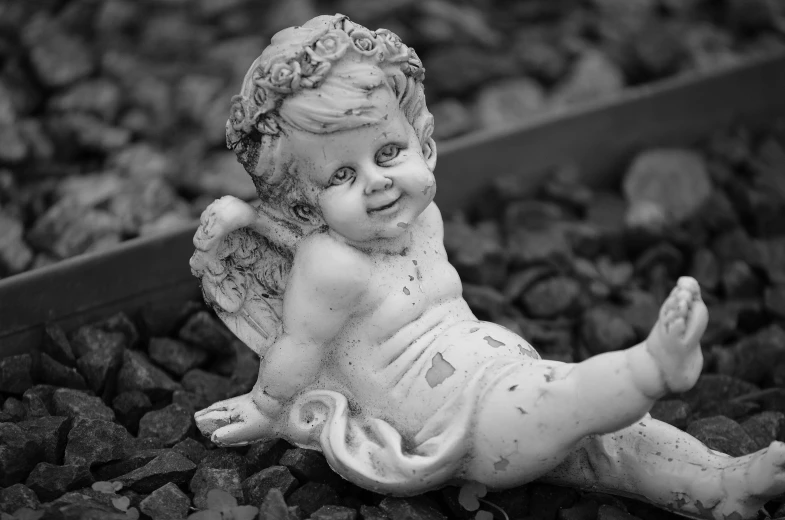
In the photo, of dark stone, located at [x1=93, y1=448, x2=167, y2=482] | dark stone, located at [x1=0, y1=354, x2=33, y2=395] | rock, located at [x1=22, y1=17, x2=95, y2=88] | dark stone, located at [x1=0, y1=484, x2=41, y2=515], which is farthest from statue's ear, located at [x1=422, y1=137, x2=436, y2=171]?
rock, located at [x1=22, y1=17, x2=95, y2=88]

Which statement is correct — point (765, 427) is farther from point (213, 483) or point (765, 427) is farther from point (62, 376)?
point (62, 376)

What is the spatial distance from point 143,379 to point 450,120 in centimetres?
229

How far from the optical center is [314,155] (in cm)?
246

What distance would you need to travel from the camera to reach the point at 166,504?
8.50 ft

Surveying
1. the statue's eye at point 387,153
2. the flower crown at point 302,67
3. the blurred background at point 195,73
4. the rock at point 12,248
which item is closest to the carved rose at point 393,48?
the flower crown at point 302,67

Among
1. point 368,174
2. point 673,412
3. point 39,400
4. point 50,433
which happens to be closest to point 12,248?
point 39,400

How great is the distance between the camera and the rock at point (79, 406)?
2.95 metres

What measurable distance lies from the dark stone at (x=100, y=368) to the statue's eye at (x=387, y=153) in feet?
4.10

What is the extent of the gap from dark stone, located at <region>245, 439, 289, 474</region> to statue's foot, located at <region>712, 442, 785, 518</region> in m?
1.16

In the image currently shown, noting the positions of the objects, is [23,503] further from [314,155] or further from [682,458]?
[682,458]

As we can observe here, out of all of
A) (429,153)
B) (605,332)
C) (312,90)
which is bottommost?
(605,332)

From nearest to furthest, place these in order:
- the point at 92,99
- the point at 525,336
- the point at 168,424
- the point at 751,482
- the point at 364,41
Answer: the point at 751,482
the point at 364,41
the point at 168,424
the point at 525,336
the point at 92,99

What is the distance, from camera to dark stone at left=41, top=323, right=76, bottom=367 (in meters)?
3.21

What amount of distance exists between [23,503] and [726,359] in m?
2.30
